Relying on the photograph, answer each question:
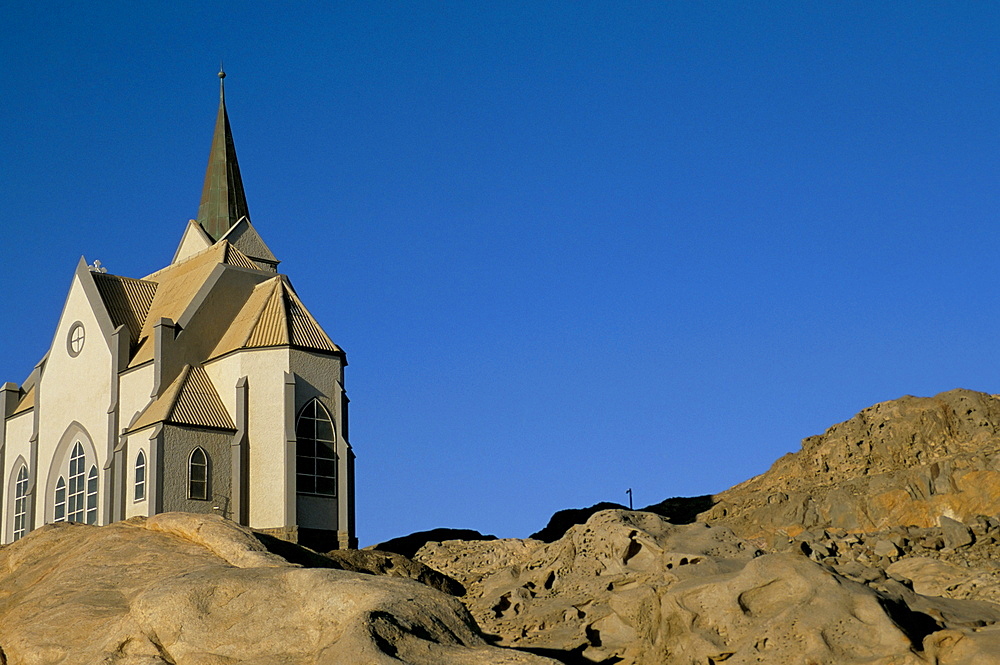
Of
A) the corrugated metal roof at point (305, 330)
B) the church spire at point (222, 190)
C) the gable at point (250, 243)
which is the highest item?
the church spire at point (222, 190)

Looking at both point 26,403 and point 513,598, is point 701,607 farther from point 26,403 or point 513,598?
point 26,403

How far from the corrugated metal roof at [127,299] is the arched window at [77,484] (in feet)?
14.7

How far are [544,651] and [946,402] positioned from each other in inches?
1059

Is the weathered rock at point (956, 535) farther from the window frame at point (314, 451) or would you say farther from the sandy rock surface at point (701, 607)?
the window frame at point (314, 451)

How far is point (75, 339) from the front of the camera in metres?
44.6

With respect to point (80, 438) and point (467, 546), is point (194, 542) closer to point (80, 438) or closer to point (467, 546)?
point (467, 546)

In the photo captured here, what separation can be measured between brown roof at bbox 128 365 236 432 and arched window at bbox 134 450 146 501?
949mm

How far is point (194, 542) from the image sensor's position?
18.9m

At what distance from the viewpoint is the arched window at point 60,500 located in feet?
142

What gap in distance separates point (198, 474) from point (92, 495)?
5923 mm

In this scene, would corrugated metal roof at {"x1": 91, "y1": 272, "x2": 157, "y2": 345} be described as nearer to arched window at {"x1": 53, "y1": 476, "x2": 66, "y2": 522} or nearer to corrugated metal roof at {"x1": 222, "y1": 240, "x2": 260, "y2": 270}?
corrugated metal roof at {"x1": 222, "y1": 240, "x2": 260, "y2": 270}

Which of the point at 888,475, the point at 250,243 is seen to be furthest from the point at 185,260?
the point at 888,475

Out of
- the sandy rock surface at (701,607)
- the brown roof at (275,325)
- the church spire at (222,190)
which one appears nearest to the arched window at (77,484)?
the brown roof at (275,325)

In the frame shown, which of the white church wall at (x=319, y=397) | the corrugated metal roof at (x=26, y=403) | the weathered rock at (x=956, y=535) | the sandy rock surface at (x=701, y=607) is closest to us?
the sandy rock surface at (x=701, y=607)
